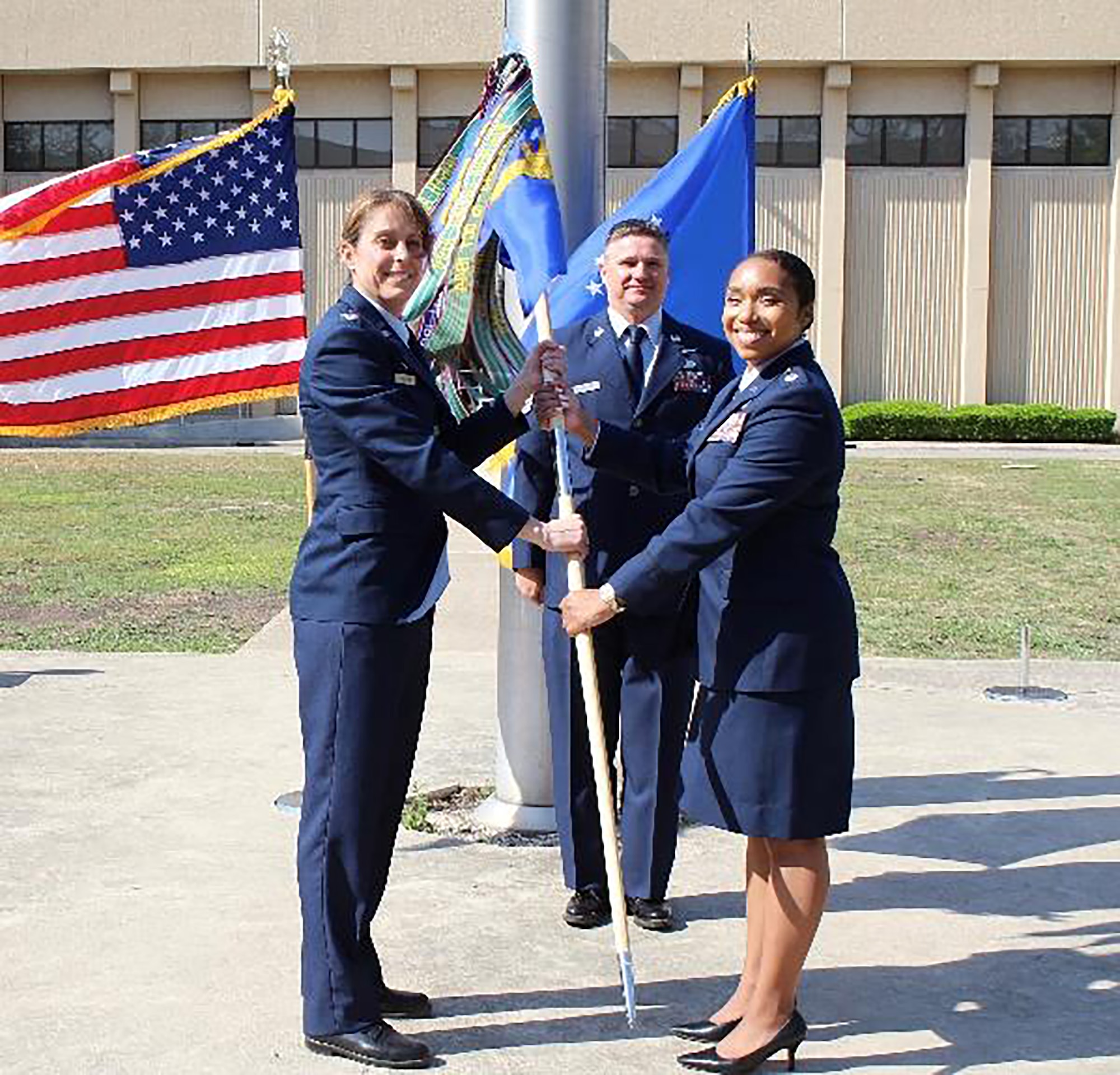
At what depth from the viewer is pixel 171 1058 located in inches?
177

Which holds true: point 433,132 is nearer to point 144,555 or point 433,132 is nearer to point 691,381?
point 144,555

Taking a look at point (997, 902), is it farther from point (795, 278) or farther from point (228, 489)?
point (228, 489)

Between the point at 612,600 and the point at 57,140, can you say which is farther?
the point at 57,140

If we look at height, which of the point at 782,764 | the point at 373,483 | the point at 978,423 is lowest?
the point at 782,764

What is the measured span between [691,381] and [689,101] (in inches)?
1408

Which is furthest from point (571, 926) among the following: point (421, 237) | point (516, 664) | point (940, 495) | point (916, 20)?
point (916, 20)

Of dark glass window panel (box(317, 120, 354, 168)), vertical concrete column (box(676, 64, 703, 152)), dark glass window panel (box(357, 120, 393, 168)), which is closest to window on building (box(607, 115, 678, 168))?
vertical concrete column (box(676, 64, 703, 152))

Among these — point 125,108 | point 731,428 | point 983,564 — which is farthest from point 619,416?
point 125,108

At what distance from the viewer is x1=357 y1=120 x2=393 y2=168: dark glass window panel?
134 feet

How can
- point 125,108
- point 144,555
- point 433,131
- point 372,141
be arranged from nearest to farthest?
point 144,555 → point 372,141 → point 433,131 → point 125,108

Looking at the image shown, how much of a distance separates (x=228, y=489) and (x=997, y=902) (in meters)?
19.0

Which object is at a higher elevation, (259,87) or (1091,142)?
(259,87)

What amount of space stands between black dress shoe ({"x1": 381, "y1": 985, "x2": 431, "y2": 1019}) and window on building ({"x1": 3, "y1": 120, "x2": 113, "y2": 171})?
129ft

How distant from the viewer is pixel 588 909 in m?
Result: 5.67
